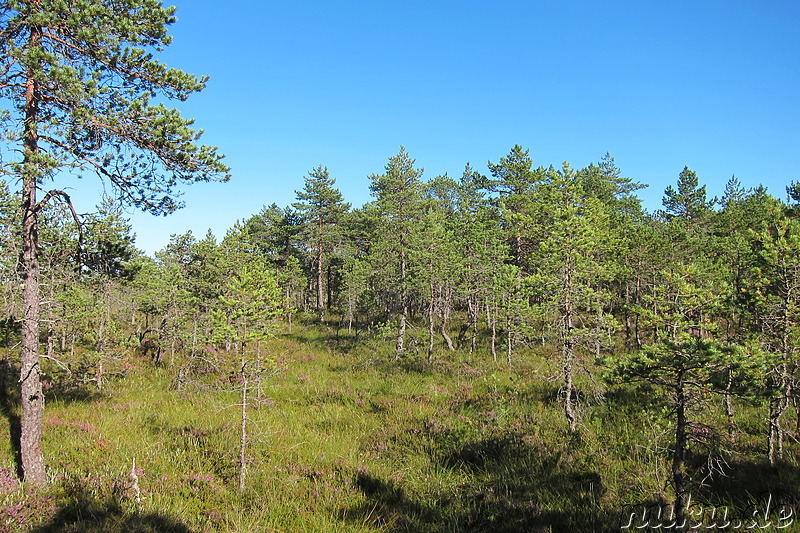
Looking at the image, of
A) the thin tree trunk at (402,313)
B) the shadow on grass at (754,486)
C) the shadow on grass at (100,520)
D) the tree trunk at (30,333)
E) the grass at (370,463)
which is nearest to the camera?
the shadow on grass at (100,520)

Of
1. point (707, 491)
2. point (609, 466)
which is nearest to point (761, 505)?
point (707, 491)

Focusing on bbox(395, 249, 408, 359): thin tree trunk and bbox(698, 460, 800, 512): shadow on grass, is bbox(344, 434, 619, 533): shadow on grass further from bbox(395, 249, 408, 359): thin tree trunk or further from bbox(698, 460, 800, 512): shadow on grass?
bbox(395, 249, 408, 359): thin tree trunk

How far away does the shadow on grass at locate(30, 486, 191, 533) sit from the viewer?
21.3ft

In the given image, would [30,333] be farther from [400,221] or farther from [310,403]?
[400,221]

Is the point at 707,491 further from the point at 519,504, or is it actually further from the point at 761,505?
the point at 519,504

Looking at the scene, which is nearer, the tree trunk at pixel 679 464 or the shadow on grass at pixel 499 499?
the tree trunk at pixel 679 464

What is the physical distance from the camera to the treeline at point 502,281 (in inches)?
306

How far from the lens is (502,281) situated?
63.1ft

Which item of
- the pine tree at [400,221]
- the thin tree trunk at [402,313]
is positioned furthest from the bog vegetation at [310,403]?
the pine tree at [400,221]

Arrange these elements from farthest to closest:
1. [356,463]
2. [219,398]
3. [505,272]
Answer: [505,272]
[219,398]
[356,463]

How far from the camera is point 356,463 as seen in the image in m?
9.95

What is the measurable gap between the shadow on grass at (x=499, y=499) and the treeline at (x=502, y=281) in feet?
7.09

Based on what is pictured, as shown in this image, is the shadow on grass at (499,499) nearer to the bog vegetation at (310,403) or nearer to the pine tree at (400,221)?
the bog vegetation at (310,403)

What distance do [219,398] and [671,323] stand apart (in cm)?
1508
